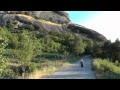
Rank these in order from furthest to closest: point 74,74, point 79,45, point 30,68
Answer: point 79,45
point 30,68
point 74,74

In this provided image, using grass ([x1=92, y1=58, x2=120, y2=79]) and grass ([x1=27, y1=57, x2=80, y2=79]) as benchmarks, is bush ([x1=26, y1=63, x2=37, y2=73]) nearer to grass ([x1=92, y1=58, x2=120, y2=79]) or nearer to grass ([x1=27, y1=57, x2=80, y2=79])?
grass ([x1=27, y1=57, x2=80, y2=79])

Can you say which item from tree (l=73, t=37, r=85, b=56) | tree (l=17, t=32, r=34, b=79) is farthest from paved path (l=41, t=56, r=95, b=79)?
tree (l=17, t=32, r=34, b=79)

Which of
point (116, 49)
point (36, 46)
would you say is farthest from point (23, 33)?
point (116, 49)

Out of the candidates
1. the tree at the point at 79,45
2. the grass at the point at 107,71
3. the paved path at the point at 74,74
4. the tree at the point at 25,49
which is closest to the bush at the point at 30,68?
the paved path at the point at 74,74

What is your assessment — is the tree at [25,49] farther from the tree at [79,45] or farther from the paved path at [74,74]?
the tree at [79,45]

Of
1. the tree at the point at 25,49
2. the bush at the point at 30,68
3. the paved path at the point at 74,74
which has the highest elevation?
the tree at the point at 25,49

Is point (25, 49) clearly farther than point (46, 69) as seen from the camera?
No

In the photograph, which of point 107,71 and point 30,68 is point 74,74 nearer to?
point 107,71

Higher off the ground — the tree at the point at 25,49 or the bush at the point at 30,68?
the tree at the point at 25,49

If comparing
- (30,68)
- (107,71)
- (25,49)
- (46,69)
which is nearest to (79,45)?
(46,69)
